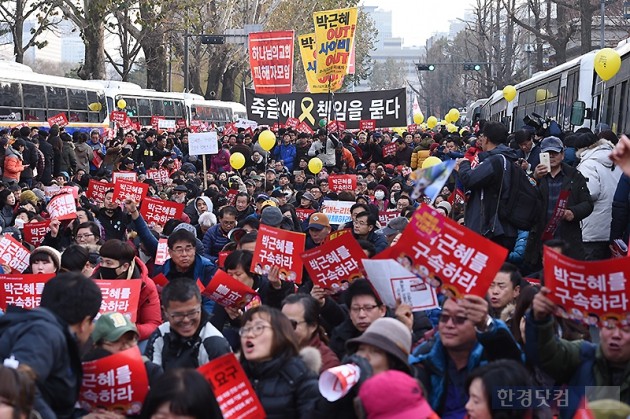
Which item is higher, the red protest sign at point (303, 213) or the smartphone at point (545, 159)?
the smartphone at point (545, 159)

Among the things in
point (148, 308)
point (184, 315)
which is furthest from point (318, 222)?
point (184, 315)

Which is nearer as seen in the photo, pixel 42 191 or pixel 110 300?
pixel 110 300

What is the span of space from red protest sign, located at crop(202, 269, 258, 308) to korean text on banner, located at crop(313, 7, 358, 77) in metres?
15.4

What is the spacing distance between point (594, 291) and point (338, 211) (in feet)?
22.4

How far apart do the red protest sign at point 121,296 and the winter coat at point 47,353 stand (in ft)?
6.23

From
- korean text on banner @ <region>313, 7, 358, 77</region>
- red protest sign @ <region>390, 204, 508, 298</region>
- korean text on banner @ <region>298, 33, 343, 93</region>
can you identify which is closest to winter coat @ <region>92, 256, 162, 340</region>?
red protest sign @ <region>390, 204, 508, 298</region>

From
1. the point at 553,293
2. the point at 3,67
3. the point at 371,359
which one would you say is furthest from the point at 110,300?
the point at 3,67

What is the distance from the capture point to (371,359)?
450 cm

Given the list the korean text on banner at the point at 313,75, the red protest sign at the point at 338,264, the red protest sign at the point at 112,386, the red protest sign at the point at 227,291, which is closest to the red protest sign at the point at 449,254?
the red protest sign at the point at 112,386

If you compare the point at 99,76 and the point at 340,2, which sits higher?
the point at 340,2

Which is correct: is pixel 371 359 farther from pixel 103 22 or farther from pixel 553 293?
pixel 103 22

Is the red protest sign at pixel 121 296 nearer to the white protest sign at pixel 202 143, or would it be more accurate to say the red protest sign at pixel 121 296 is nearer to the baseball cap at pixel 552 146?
the baseball cap at pixel 552 146

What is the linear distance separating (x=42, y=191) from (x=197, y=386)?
434 inches

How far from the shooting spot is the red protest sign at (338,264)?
6.46 meters
